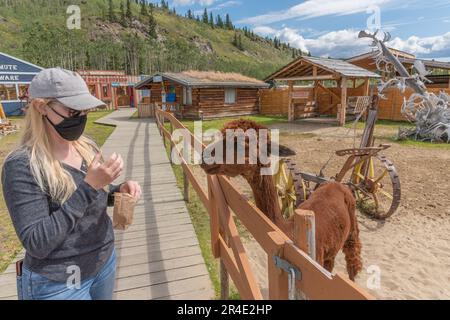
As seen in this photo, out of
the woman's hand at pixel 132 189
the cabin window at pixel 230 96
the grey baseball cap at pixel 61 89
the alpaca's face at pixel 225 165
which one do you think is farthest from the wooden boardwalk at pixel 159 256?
the cabin window at pixel 230 96

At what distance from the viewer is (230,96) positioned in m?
25.5

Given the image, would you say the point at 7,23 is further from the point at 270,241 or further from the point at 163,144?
the point at 270,241

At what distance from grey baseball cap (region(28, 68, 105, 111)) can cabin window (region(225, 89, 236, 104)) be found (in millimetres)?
24096

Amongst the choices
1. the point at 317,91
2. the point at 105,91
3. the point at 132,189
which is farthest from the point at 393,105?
the point at 105,91

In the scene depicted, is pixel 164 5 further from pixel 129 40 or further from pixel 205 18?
pixel 129 40

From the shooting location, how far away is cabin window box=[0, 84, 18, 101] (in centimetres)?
2534

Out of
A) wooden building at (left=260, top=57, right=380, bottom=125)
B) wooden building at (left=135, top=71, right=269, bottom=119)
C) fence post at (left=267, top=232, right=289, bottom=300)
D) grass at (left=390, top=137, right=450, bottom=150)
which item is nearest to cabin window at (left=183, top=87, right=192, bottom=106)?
wooden building at (left=135, top=71, right=269, bottom=119)

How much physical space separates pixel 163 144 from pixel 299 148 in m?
5.27

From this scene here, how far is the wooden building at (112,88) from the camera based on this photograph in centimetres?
3584

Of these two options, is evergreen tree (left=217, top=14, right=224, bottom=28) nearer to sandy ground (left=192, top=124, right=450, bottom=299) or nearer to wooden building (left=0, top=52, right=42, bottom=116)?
wooden building (left=0, top=52, right=42, bottom=116)

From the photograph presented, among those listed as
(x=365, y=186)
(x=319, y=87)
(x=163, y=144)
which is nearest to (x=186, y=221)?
(x=365, y=186)

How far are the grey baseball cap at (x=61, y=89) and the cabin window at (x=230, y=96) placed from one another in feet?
79.1

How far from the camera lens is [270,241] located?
1487mm

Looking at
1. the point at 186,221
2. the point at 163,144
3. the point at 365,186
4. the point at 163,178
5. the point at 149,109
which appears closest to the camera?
the point at 186,221
